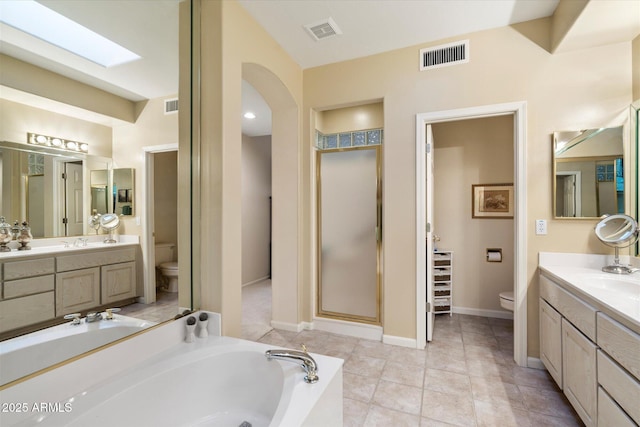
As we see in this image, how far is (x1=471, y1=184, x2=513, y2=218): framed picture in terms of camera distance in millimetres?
3367

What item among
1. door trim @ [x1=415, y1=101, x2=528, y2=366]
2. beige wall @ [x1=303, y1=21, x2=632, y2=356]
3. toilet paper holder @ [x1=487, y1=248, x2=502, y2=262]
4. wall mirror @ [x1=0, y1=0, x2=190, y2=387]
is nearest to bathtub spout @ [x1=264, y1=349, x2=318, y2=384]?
wall mirror @ [x1=0, y1=0, x2=190, y2=387]

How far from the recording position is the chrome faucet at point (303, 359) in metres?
1.29

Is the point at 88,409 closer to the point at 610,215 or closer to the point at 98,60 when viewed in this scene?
the point at 98,60

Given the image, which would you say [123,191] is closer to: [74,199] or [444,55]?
[74,199]

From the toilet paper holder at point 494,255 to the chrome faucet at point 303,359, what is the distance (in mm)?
2919

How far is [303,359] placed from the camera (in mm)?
1361

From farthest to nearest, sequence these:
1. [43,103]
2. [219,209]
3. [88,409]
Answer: [219,209]
[43,103]
[88,409]

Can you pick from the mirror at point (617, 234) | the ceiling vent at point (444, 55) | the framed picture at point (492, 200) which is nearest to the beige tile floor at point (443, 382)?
the mirror at point (617, 234)

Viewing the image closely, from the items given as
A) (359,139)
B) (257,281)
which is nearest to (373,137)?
(359,139)

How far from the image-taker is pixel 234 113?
196 centimetres

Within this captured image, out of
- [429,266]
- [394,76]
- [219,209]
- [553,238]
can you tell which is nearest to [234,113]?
[219,209]

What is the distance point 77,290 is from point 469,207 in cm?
371

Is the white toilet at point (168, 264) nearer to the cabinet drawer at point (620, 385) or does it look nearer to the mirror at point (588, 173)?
the cabinet drawer at point (620, 385)

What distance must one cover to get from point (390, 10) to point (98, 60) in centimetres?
195
